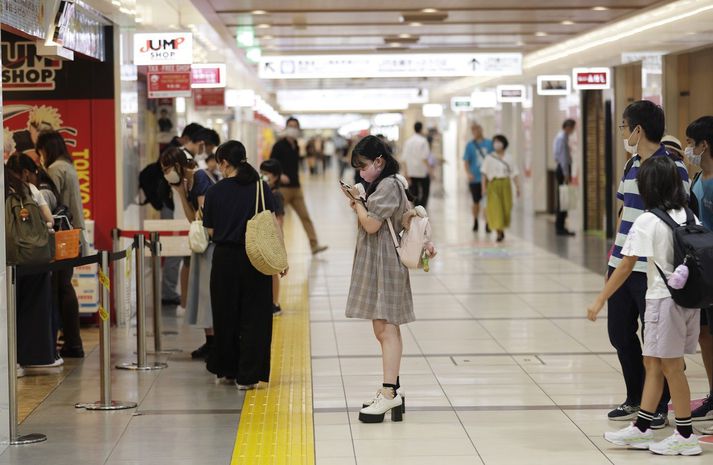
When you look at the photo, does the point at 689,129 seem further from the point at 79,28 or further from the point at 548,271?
the point at 548,271

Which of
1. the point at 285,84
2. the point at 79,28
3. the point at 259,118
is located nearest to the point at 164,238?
the point at 79,28

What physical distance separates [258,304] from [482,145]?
11850mm

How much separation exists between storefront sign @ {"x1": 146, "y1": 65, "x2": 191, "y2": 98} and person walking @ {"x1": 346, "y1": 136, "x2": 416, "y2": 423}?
4985 mm

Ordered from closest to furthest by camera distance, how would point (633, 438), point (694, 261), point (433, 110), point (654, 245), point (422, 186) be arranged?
point (694, 261)
point (654, 245)
point (633, 438)
point (422, 186)
point (433, 110)

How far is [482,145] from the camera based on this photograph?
18109 millimetres

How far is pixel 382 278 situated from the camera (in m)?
5.85

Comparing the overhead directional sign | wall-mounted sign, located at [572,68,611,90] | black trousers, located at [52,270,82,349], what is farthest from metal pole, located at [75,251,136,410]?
the overhead directional sign

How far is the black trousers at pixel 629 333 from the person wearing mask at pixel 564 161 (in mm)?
10973

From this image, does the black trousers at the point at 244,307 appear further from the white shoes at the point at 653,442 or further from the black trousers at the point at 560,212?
the black trousers at the point at 560,212

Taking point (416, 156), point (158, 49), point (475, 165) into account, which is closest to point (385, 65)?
point (475, 165)

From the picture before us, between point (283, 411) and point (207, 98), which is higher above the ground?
point (207, 98)

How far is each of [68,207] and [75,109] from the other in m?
1.43

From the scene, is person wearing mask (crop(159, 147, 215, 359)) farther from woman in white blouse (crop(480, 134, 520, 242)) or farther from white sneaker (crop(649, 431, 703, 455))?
woman in white blouse (crop(480, 134, 520, 242))

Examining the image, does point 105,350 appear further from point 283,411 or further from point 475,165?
point 475,165
